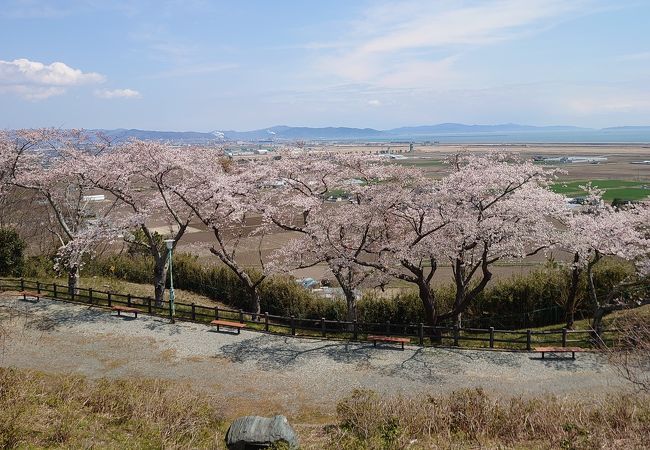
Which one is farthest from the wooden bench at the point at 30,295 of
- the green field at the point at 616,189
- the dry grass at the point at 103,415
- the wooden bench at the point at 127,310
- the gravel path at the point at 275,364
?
the green field at the point at 616,189

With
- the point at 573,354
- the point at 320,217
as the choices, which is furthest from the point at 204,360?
the point at 573,354

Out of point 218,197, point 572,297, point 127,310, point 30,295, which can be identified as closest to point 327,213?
point 218,197

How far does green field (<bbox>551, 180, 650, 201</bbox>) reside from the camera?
5125cm

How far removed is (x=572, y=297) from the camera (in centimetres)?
1953

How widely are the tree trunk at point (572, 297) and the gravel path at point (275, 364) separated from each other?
15.1 feet

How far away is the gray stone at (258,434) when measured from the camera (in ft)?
27.9

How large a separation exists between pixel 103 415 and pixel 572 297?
56.9ft

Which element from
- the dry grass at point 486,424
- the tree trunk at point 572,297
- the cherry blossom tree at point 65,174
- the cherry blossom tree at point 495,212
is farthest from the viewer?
the cherry blossom tree at point 65,174

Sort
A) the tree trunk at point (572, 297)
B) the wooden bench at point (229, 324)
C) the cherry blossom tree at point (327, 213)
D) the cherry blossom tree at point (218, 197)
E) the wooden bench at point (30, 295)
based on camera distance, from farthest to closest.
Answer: the wooden bench at point (30, 295) → the cherry blossom tree at point (218, 197) → the tree trunk at point (572, 297) → the cherry blossom tree at point (327, 213) → the wooden bench at point (229, 324)

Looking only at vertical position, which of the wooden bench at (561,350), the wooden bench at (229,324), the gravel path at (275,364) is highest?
the wooden bench at (561,350)

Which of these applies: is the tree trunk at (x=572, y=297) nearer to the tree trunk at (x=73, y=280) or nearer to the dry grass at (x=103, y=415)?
the dry grass at (x=103, y=415)

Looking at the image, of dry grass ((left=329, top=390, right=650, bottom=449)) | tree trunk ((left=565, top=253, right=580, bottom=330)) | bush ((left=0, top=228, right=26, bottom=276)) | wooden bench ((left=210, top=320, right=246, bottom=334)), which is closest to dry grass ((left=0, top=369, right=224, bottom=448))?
dry grass ((left=329, top=390, right=650, bottom=449))

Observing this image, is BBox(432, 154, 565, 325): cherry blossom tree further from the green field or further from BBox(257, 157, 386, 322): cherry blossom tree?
the green field

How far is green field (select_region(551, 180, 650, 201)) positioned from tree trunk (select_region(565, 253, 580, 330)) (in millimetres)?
31615
